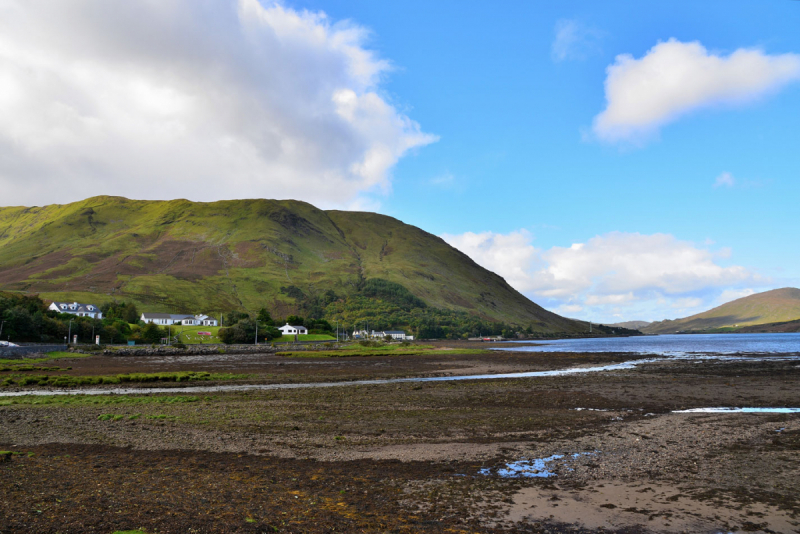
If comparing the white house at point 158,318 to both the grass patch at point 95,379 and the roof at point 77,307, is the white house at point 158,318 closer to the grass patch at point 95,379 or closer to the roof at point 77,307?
the roof at point 77,307

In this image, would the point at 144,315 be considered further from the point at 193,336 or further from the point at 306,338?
the point at 306,338

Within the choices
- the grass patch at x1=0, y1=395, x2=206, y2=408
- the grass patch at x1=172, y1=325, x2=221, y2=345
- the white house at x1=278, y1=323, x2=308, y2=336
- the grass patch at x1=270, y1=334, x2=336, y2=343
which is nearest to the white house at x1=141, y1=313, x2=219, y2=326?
the grass patch at x1=172, y1=325, x2=221, y2=345

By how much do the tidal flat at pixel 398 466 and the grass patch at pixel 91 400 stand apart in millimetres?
486

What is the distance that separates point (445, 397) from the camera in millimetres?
34125

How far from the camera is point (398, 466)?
1595cm

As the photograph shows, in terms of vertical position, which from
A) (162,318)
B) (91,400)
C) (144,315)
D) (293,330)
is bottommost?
(91,400)

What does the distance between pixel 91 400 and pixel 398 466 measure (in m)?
26.8

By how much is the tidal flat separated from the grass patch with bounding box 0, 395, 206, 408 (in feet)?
1.59

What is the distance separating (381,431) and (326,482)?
810cm

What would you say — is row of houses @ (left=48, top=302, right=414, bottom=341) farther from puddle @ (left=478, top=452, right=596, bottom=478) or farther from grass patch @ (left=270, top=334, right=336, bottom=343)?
puddle @ (left=478, top=452, right=596, bottom=478)

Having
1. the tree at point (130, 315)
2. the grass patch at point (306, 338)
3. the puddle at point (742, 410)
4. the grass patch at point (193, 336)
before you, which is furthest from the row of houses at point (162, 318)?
the puddle at point (742, 410)

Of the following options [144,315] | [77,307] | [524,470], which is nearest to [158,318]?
[144,315]

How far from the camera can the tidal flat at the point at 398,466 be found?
10969mm

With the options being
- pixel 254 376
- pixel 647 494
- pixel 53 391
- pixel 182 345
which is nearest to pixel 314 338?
pixel 182 345
